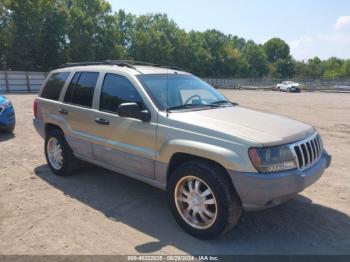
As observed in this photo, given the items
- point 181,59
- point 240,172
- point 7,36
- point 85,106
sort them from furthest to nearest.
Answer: point 181,59 → point 7,36 → point 85,106 → point 240,172

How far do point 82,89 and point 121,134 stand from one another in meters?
1.33

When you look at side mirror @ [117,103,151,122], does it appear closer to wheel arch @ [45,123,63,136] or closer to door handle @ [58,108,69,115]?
door handle @ [58,108,69,115]

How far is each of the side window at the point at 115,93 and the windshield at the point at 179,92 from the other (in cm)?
19

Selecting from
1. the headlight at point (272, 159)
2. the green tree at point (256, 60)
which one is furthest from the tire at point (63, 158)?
the green tree at point (256, 60)

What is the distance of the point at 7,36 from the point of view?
126ft

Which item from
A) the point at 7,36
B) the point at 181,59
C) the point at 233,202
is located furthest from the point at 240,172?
the point at 181,59

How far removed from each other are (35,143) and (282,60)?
121146 mm

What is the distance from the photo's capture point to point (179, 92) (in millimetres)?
4902

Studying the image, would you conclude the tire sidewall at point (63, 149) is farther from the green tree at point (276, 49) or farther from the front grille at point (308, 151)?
the green tree at point (276, 49)

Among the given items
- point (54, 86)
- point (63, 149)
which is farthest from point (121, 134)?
point (54, 86)

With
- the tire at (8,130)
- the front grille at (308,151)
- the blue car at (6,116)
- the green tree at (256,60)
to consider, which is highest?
the green tree at (256,60)

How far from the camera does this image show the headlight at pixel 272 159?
3584 millimetres

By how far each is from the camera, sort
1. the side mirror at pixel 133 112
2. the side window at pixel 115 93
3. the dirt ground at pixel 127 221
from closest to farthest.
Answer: the dirt ground at pixel 127 221 < the side mirror at pixel 133 112 < the side window at pixel 115 93

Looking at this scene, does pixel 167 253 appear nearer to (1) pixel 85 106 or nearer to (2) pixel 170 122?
(2) pixel 170 122
